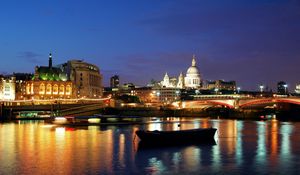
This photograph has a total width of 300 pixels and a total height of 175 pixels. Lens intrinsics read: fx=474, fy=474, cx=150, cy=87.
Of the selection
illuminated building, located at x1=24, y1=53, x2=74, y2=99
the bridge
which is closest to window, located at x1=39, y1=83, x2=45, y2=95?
illuminated building, located at x1=24, y1=53, x2=74, y2=99

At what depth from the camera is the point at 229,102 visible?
133m

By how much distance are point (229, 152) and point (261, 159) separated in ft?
16.9

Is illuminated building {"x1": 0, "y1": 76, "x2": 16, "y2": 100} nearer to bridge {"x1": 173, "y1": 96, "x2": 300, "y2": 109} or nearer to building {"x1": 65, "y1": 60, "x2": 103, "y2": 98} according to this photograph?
building {"x1": 65, "y1": 60, "x2": 103, "y2": 98}

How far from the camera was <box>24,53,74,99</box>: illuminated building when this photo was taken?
164375 millimetres

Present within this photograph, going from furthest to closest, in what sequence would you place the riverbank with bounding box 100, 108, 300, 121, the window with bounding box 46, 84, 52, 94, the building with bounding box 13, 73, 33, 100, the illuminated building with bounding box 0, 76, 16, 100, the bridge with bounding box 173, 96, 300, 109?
1. the building with bounding box 13, 73, 33, 100
2. the window with bounding box 46, 84, 52, 94
3. the illuminated building with bounding box 0, 76, 16, 100
4. the riverbank with bounding box 100, 108, 300, 121
5. the bridge with bounding box 173, 96, 300, 109

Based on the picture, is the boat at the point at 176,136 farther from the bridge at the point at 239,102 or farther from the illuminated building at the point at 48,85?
the illuminated building at the point at 48,85

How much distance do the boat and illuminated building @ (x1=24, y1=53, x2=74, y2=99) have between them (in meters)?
117

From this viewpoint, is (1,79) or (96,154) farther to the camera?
(1,79)

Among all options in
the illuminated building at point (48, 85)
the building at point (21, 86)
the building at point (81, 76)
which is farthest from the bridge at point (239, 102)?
the building at point (21, 86)

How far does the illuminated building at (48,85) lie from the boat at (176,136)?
117m

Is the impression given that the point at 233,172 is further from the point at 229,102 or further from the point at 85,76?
the point at 85,76

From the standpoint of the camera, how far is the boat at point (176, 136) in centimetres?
4950

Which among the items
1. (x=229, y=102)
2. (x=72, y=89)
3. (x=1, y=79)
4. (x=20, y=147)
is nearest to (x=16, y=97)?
(x=1, y=79)

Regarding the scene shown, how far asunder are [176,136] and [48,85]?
122 m
